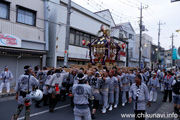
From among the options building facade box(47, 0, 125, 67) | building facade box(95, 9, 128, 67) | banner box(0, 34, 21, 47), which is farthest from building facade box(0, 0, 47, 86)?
building facade box(95, 9, 128, 67)

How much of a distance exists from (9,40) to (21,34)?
135 centimetres

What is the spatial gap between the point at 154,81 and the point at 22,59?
10.6m

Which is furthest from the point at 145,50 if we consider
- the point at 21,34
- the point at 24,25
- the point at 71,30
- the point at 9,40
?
the point at 9,40

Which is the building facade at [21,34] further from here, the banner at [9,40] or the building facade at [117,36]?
the building facade at [117,36]

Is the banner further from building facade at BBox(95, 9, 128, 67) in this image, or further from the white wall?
building facade at BBox(95, 9, 128, 67)

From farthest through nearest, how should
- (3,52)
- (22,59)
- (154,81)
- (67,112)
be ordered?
(22,59) < (3,52) < (154,81) < (67,112)

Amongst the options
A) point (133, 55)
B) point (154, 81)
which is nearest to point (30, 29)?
point (154, 81)

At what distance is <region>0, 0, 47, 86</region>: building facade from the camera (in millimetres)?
10750

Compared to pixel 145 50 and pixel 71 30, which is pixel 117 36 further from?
pixel 145 50

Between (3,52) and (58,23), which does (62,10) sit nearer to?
(58,23)

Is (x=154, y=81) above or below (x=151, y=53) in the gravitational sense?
Answer: below

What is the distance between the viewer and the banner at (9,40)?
10305mm

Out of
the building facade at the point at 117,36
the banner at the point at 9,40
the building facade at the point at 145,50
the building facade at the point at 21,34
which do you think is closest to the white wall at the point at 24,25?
the building facade at the point at 21,34

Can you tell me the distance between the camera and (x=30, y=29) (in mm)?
12523
